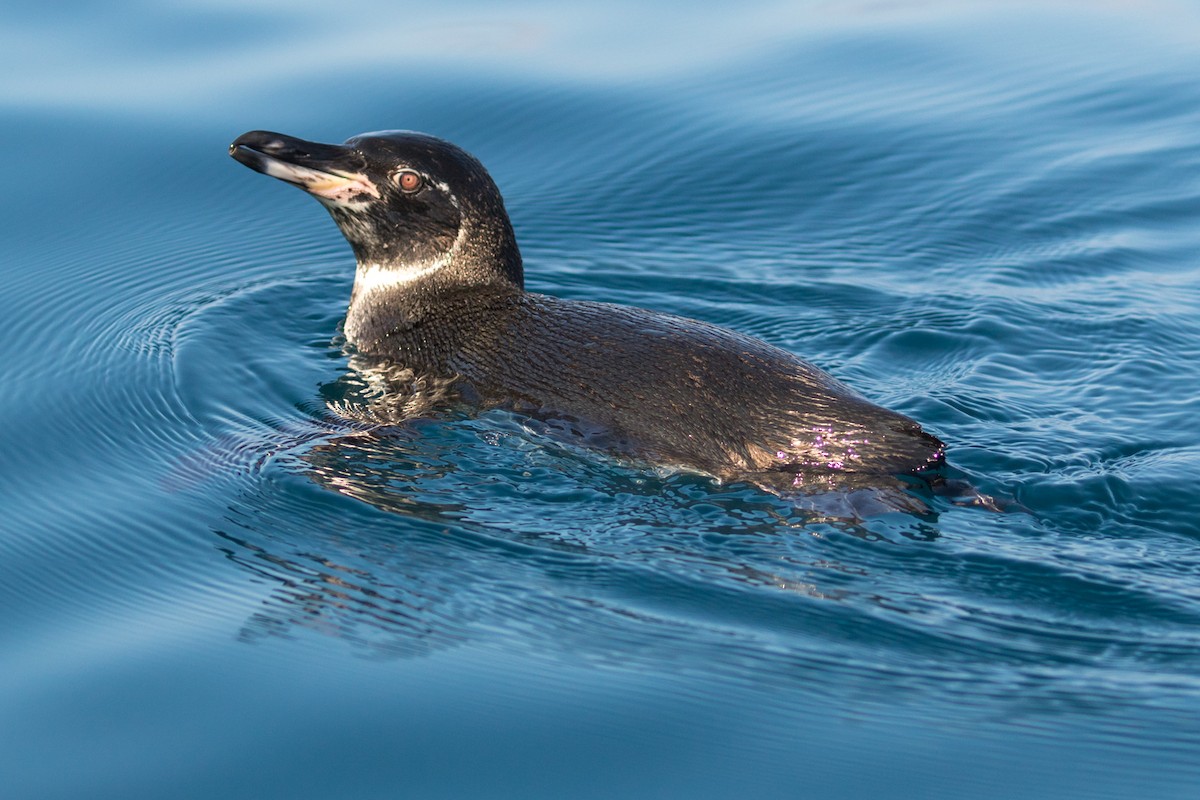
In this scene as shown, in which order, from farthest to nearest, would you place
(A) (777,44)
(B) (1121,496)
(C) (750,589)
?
(A) (777,44) → (B) (1121,496) → (C) (750,589)

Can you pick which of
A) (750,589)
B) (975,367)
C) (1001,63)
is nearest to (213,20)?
(1001,63)

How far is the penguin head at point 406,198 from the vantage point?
8141 mm

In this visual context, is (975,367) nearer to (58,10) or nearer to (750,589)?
(750,589)

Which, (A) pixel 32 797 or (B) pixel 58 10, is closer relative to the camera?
(A) pixel 32 797

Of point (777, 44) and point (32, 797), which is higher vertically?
point (777, 44)

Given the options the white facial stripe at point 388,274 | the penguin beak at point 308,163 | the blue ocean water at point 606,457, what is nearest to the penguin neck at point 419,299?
the white facial stripe at point 388,274

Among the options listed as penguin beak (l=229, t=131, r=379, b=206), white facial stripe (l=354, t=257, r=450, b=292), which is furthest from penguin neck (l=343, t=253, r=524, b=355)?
penguin beak (l=229, t=131, r=379, b=206)

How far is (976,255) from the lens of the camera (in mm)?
10117

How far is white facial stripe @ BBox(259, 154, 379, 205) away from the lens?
26.6ft

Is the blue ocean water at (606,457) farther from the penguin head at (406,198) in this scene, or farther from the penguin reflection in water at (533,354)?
the penguin head at (406,198)

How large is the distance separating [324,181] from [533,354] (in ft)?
5.58

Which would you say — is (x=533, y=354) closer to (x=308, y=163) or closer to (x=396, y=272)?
(x=396, y=272)

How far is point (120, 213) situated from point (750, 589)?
645 centimetres

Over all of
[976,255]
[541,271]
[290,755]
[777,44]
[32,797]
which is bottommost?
[32,797]
